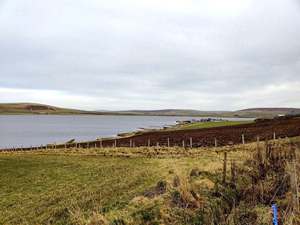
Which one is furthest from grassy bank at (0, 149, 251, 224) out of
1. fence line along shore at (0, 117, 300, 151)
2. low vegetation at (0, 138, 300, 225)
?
fence line along shore at (0, 117, 300, 151)

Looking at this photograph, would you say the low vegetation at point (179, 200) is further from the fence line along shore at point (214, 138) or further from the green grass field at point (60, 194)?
the fence line along shore at point (214, 138)

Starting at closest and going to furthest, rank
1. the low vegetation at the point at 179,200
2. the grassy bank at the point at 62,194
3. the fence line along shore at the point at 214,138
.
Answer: the low vegetation at the point at 179,200
the grassy bank at the point at 62,194
the fence line along shore at the point at 214,138

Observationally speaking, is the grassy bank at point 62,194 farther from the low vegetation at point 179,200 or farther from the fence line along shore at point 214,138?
the fence line along shore at point 214,138

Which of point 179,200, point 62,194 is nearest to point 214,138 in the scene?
point 62,194

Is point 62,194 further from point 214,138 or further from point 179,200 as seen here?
point 214,138

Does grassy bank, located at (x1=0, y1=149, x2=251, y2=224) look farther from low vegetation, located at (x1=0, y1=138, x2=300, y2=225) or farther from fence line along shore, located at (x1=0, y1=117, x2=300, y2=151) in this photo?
fence line along shore, located at (x1=0, y1=117, x2=300, y2=151)

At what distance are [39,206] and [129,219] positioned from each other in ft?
17.0

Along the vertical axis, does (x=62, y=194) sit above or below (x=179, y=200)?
below

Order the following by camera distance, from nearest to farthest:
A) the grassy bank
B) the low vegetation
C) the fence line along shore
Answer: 1. the low vegetation
2. the grassy bank
3. the fence line along shore

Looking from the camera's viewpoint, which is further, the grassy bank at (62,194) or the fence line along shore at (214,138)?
the fence line along shore at (214,138)

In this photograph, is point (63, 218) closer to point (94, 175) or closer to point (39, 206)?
point (39, 206)

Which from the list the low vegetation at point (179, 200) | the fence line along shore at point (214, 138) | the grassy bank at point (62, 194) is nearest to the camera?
the low vegetation at point (179, 200)

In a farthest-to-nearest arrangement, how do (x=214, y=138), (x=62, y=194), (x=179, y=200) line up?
(x=214, y=138) → (x=62, y=194) → (x=179, y=200)

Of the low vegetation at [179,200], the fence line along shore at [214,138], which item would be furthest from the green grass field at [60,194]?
the fence line along shore at [214,138]
